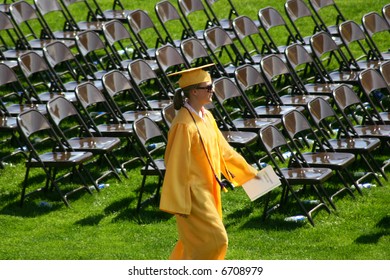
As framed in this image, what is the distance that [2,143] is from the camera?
13711 mm

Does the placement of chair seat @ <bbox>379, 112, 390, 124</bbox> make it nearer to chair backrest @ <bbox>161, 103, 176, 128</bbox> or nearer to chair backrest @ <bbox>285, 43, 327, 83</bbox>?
chair backrest @ <bbox>285, 43, 327, 83</bbox>

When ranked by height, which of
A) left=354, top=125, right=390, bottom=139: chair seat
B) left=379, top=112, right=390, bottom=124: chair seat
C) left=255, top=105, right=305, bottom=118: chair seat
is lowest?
left=379, top=112, right=390, bottom=124: chair seat

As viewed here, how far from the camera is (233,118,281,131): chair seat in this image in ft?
42.9

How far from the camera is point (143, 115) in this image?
13.5 m

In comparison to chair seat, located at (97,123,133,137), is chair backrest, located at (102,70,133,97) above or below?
above

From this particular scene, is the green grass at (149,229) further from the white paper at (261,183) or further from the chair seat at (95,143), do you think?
the white paper at (261,183)

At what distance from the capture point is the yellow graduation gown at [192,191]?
9.25 meters

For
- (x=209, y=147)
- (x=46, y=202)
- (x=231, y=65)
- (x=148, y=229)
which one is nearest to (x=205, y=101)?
(x=209, y=147)

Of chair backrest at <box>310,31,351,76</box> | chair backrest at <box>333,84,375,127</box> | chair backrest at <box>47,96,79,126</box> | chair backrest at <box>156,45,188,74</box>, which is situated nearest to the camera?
chair backrest at <box>47,96,79,126</box>

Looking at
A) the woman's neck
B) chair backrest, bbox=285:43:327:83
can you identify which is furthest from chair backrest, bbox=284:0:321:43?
the woman's neck

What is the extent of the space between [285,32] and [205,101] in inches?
336

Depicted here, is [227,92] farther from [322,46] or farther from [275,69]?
[322,46]

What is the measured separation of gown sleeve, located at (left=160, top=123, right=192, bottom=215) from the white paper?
65cm
